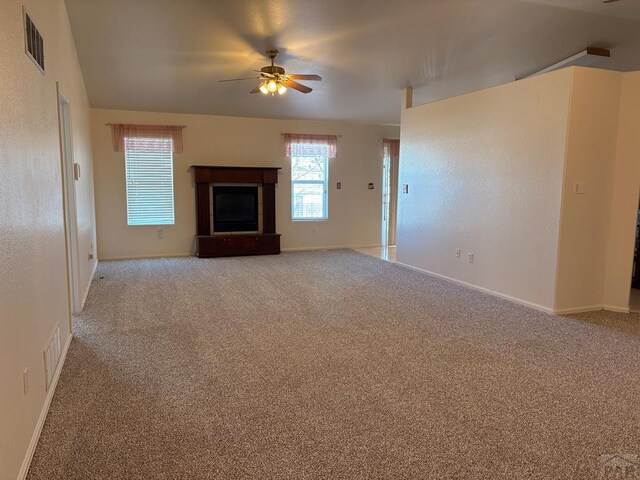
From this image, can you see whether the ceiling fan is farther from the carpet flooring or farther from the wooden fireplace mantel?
the wooden fireplace mantel

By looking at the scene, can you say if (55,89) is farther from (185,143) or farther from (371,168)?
(371,168)

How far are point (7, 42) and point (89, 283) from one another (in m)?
3.85

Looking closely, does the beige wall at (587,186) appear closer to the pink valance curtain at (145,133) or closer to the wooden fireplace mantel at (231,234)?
the wooden fireplace mantel at (231,234)

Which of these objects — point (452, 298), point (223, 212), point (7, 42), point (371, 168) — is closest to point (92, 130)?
point (223, 212)

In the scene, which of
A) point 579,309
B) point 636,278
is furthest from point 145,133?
point 636,278

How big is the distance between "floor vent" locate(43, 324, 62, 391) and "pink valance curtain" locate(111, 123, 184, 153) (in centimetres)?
495

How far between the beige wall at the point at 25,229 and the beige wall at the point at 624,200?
4785 mm

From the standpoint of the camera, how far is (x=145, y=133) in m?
7.07

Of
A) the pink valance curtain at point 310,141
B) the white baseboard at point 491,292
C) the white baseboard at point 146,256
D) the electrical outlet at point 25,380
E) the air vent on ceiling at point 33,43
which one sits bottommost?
the white baseboard at point 146,256

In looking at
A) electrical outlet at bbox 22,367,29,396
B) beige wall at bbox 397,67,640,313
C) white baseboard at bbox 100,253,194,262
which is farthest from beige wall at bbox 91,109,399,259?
electrical outlet at bbox 22,367,29,396

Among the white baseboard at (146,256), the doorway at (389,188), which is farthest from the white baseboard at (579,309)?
the white baseboard at (146,256)

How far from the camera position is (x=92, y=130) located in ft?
22.4

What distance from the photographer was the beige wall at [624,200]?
4004 millimetres

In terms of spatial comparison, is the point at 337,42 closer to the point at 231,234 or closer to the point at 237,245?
the point at 237,245
